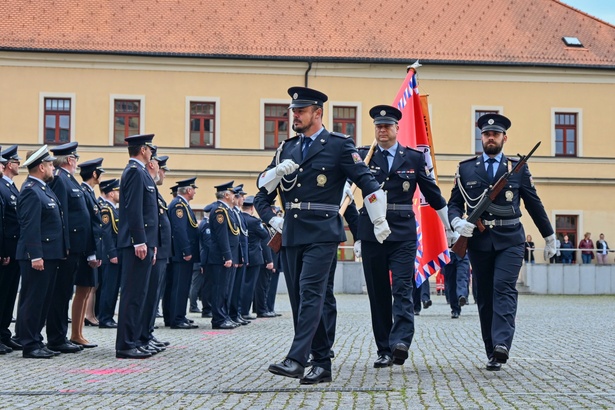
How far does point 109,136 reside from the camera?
41406mm

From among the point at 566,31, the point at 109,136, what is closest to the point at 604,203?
the point at 566,31

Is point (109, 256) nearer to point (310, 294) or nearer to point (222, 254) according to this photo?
point (222, 254)

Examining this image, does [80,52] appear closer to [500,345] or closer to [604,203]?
[604,203]

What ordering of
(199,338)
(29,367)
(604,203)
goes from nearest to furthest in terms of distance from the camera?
(29,367) < (199,338) < (604,203)

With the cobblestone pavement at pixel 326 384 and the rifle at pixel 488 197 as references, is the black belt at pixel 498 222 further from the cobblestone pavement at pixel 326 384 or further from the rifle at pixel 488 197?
the cobblestone pavement at pixel 326 384

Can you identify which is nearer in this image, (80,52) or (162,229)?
(162,229)

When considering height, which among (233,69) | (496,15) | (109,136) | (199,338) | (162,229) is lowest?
(199,338)

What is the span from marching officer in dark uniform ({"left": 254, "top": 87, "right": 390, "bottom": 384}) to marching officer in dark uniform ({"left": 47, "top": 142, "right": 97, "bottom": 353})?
3526mm

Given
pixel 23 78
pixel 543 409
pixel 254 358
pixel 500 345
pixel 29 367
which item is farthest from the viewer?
pixel 23 78

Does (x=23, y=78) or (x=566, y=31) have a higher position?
(x=566, y=31)

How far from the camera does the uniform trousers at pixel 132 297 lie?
11.0m

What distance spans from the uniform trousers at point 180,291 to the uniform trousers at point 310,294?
7283 mm

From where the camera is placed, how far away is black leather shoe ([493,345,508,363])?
9266 millimetres

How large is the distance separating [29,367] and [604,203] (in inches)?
1432
